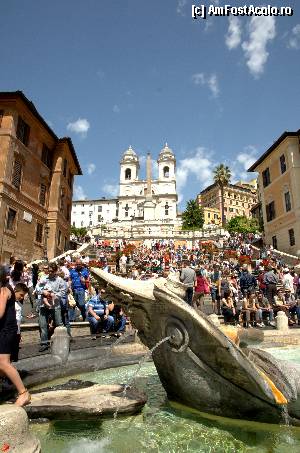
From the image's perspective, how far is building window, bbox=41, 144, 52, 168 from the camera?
31969 mm

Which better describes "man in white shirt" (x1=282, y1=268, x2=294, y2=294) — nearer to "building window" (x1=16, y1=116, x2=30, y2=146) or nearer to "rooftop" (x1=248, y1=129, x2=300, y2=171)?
"rooftop" (x1=248, y1=129, x2=300, y2=171)

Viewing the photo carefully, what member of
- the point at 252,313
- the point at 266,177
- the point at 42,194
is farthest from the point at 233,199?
the point at 252,313

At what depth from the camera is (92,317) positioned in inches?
402

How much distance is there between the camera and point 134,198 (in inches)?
4087

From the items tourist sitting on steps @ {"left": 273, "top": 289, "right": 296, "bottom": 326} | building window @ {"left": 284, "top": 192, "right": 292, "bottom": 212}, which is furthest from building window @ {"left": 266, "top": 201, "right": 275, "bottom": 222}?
tourist sitting on steps @ {"left": 273, "top": 289, "right": 296, "bottom": 326}

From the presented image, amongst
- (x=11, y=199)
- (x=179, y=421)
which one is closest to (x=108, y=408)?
(x=179, y=421)

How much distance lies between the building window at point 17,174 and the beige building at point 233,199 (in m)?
86.6

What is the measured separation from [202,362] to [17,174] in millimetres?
26578

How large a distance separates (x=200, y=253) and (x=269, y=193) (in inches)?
396

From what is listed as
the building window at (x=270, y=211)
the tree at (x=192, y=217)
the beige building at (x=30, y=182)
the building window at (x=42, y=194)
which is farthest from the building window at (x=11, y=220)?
the tree at (x=192, y=217)

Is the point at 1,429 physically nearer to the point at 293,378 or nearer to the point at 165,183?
the point at 293,378

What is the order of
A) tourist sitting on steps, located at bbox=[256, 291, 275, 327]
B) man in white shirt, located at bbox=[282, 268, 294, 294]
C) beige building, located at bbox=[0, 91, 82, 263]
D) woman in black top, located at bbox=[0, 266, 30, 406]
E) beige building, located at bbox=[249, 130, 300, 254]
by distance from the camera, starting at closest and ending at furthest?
woman in black top, located at bbox=[0, 266, 30, 406] < tourist sitting on steps, located at bbox=[256, 291, 275, 327] < man in white shirt, located at bbox=[282, 268, 294, 294] < beige building, located at bbox=[0, 91, 82, 263] < beige building, located at bbox=[249, 130, 300, 254]

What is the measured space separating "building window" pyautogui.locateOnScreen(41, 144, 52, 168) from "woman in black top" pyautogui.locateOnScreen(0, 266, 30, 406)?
29.5 metres

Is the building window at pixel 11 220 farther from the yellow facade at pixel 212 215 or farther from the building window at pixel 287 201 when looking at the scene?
the yellow facade at pixel 212 215
